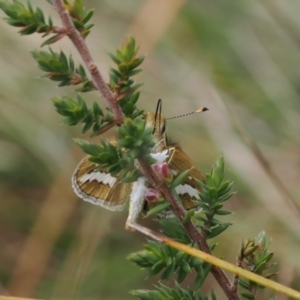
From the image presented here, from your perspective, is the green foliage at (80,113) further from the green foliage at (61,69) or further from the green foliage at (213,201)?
the green foliage at (213,201)

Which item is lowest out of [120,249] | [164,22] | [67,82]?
[120,249]

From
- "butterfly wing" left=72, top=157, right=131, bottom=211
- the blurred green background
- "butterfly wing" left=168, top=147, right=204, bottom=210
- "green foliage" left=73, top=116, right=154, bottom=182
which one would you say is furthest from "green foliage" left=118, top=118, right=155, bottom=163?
the blurred green background

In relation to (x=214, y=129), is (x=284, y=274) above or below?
below

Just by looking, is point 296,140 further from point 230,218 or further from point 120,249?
point 120,249

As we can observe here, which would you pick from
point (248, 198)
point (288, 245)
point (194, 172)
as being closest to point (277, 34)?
point (248, 198)

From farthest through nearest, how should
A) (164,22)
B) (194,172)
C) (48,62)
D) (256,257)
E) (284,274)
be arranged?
(164,22) < (284,274) < (194,172) < (256,257) < (48,62)

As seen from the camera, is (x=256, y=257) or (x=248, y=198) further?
(x=248, y=198)

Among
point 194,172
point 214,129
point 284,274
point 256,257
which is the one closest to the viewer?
point 256,257
